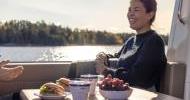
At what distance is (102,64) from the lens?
334 centimetres

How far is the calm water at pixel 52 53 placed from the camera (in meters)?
3.46

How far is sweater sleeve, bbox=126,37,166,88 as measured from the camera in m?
3.07

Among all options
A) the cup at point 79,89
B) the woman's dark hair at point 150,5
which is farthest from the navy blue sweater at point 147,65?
the cup at point 79,89

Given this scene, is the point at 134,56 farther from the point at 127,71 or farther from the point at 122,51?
the point at 122,51

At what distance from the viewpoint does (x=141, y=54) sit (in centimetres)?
313

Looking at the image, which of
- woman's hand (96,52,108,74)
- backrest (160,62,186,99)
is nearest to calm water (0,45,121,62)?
woman's hand (96,52,108,74)

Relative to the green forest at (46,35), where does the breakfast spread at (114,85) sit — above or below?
below

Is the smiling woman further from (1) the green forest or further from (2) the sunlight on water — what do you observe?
(2) the sunlight on water

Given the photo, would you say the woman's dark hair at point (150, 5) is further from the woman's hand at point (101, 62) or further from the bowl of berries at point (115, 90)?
the bowl of berries at point (115, 90)

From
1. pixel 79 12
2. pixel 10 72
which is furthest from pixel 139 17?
pixel 10 72

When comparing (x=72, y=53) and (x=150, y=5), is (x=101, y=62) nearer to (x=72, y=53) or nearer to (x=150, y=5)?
(x=72, y=53)

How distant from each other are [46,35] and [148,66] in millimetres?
894

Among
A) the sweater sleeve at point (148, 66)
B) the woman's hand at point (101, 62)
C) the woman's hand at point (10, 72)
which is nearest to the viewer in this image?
the woman's hand at point (10, 72)

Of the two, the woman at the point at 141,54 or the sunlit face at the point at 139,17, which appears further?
the sunlit face at the point at 139,17
